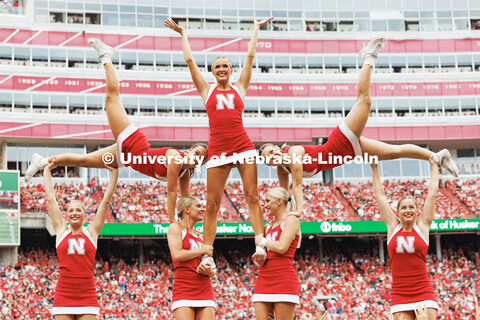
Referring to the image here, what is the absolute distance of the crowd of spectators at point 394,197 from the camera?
33500mm

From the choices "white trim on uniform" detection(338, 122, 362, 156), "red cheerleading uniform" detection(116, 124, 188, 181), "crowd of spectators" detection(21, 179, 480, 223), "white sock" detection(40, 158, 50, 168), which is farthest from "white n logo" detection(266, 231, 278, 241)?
"crowd of spectators" detection(21, 179, 480, 223)

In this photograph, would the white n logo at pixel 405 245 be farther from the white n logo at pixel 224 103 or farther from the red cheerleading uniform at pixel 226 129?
the white n logo at pixel 224 103

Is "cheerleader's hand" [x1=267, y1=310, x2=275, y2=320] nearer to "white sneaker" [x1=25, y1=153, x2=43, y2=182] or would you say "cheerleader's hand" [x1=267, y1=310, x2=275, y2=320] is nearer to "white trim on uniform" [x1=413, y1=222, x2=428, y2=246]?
→ "white trim on uniform" [x1=413, y1=222, x2=428, y2=246]

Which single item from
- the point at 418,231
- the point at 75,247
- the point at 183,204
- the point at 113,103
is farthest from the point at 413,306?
the point at 113,103

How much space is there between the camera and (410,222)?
24.7 feet

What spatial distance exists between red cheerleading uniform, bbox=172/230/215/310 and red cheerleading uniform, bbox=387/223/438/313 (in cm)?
207

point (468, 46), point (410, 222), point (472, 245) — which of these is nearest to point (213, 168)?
point (410, 222)

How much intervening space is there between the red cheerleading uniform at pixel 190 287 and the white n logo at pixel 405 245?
2145mm

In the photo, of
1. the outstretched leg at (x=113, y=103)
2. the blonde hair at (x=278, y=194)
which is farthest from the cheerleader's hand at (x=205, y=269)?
the outstretched leg at (x=113, y=103)

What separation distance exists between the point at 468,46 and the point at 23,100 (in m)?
24.8

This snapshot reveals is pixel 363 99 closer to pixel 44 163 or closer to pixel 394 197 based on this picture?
pixel 44 163

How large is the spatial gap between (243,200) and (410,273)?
2661cm

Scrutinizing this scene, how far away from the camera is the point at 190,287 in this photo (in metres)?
7.12

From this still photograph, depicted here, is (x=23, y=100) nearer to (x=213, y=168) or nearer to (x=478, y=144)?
(x=478, y=144)
